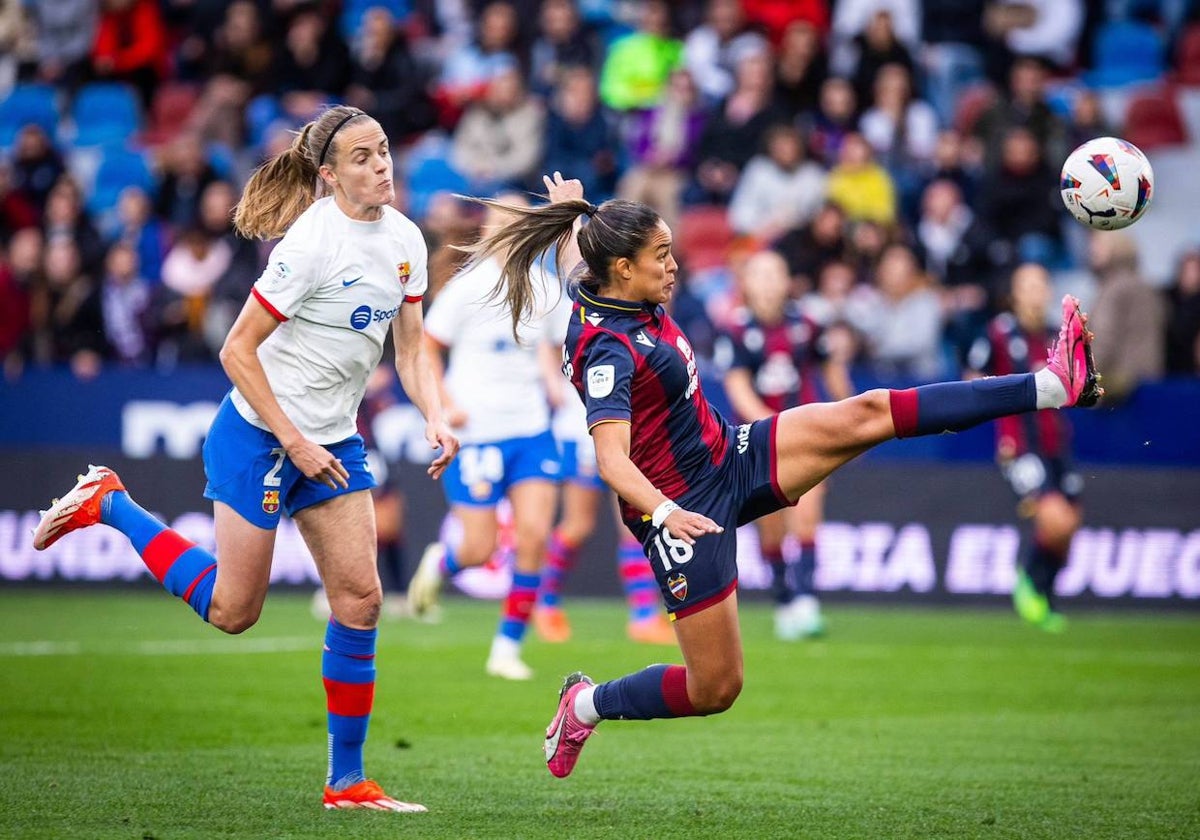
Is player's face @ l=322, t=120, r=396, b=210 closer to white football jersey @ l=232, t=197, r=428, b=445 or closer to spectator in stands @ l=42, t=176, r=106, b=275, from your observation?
white football jersey @ l=232, t=197, r=428, b=445

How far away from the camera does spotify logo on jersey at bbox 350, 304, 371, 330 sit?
6957mm

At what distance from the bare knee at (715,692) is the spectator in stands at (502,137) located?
13043mm

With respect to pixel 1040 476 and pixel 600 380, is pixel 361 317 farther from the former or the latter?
pixel 1040 476

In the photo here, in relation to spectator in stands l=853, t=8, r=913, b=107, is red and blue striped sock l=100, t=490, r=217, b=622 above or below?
below

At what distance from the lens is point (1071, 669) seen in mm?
11711

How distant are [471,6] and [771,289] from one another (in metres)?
9.93

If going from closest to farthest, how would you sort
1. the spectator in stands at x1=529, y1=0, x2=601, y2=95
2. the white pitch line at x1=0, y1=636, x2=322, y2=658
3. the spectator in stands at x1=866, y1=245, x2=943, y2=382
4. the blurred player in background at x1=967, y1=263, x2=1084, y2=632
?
the white pitch line at x1=0, y1=636, x2=322, y2=658 → the blurred player in background at x1=967, y1=263, x2=1084, y2=632 → the spectator in stands at x1=866, y1=245, x2=943, y2=382 → the spectator in stands at x1=529, y1=0, x2=601, y2=95

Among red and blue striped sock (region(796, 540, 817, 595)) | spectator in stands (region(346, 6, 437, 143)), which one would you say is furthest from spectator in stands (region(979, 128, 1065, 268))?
spectator in stands (region(346, 6, 437, 143))

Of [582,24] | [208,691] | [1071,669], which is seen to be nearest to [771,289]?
[1071,669]

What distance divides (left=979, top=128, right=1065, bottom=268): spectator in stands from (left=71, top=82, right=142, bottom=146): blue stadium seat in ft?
A: 35.9

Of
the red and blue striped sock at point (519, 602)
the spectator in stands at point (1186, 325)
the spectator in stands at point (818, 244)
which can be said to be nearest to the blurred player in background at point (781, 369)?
the red and blue striped sock at point (519, 602)

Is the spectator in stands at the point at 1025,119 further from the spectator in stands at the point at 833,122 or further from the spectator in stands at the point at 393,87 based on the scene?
the spectator in stands at the point at 393,87

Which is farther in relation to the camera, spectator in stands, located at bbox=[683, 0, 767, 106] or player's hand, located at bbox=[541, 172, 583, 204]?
spectator in stands, located at bbox=[683, 0, 767, 106]

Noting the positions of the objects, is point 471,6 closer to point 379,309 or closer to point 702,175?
point 702,175
